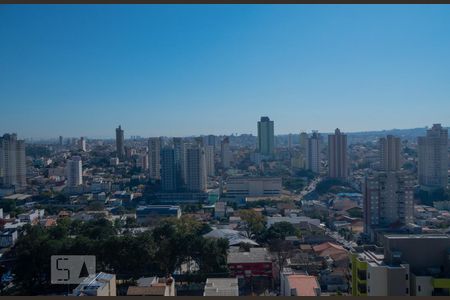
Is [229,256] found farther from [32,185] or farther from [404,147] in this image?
[404,147]

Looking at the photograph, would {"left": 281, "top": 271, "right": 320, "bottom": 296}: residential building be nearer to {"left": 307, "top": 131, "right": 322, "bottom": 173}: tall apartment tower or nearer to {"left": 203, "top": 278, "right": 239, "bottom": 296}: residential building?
{"left": 203, "top": 278, "right": 239, "bottom": 296}: residential building

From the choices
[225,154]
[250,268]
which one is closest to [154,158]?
[225,154]

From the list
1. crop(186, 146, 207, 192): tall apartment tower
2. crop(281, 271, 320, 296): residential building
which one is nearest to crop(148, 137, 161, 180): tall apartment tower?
crop(186, 146, 207, 192): tall apartment tower

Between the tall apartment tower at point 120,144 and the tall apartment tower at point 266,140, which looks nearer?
the tall apartment tower at point 120,144

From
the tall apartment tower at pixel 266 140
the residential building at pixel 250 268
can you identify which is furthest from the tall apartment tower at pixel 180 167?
the residential building at pixel 250 268

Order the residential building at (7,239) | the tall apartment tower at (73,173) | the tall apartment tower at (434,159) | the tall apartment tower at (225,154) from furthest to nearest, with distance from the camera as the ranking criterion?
1. the tall apartment tower at (225,154)
2. the tall apartment tower at (73,173)
3. the tall apartment tower at (434,159)
4. the residential building at (7,239)

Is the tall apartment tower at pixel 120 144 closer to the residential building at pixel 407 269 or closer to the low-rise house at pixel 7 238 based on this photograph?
the low-rise house at pixel 7 238

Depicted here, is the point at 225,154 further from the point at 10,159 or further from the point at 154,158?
the point at 10,159
